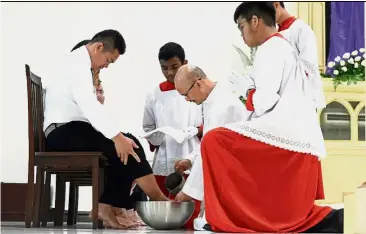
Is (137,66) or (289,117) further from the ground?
(137,66)

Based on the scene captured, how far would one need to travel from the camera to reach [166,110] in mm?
5219

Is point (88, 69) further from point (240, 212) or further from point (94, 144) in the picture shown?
point (240, 212)

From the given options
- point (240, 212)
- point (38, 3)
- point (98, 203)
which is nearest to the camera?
point (240, 212)

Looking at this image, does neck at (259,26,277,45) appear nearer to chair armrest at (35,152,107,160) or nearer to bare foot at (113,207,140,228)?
chair armrest at (35,152,107,160)

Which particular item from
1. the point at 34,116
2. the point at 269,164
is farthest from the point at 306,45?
the point at 34,116

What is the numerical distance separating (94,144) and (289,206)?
47.1 inches

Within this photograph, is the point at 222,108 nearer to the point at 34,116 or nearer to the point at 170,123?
the point at 34,116

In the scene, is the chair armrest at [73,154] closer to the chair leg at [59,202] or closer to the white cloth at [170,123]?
the chair leg at [59,202]

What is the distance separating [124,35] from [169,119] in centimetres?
224

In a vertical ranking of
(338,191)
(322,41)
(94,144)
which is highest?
(322,41)

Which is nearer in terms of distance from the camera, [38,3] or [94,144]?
[94,144]

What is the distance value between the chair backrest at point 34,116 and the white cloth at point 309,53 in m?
1.68

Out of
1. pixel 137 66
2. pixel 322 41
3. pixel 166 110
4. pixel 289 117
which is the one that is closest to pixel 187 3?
pixel 137 66

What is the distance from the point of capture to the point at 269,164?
3686 mm
